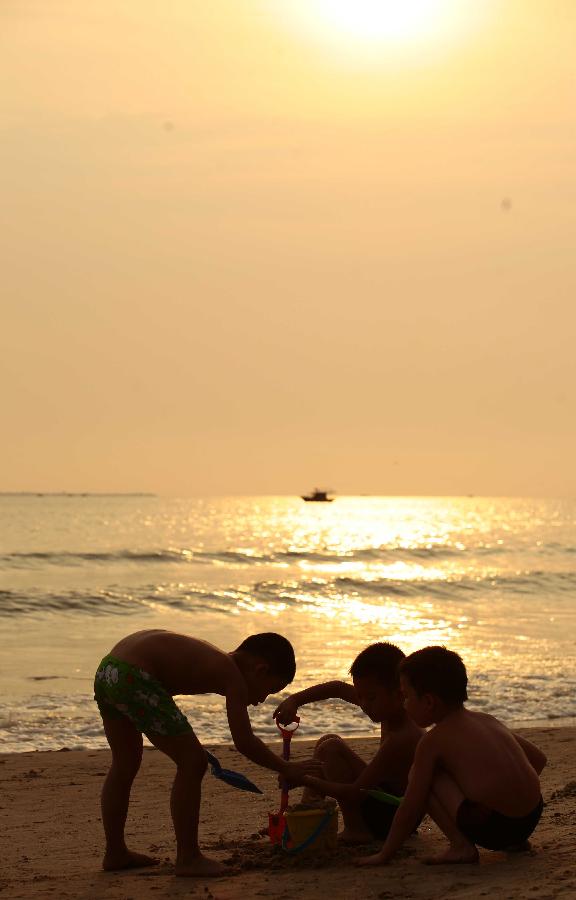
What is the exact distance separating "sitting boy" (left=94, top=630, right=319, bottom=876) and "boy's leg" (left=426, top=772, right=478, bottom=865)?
595 millimetres

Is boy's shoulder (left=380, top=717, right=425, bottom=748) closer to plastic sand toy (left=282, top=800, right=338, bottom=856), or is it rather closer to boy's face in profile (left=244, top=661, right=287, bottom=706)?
plastic sand toy (left=282, top=800, right=338, bottom=856)

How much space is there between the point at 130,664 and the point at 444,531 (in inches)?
2670

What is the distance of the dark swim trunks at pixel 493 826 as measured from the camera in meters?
4.29

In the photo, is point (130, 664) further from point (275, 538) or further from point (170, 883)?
point (275, 538)

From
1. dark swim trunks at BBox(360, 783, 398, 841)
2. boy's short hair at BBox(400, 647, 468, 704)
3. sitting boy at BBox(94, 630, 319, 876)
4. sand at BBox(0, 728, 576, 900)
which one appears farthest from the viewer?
dark swim trunks at BBox(360, 783, 398, 841)

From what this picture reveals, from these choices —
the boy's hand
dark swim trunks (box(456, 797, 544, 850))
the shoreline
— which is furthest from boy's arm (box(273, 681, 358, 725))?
the shoreline

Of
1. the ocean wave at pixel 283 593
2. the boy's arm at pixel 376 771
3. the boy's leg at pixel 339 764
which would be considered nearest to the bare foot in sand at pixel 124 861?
the boy's leg at pixel 339 764

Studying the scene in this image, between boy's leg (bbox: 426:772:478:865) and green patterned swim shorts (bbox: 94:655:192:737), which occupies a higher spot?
green patterned swim shorts (bbox: 94:655:192:737)

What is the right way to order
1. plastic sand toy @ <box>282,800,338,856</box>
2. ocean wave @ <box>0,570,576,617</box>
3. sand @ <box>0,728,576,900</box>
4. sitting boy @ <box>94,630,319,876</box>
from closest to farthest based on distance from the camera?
1. sand @ <box>0,728,576,900</box>
2. sitting boy @ <box>94,630,319,876</box>
3. plastic sand toy @ <box>282,800,338,856</box>
4. ocean wave @ <box>0,570,576,617</box>

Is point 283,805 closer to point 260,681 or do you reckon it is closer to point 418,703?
point 260,681

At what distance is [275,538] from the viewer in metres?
57.2

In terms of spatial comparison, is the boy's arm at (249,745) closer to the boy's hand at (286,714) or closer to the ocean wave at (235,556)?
the boy's hand at (286,714)

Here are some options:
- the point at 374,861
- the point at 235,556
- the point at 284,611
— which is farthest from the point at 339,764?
the point at 235,556

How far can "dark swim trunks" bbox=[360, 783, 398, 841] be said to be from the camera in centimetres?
482
